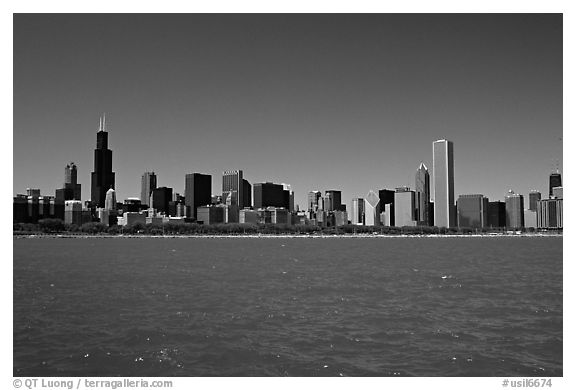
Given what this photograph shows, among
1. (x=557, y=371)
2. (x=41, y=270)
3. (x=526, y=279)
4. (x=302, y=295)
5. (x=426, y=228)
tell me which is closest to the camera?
(x=557, y=371)

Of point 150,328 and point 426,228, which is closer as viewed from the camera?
point 150,328

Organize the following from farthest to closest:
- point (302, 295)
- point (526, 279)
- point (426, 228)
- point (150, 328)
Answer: point (426, 228)
point (526, 279)
point (302, 295)
point (150, 328)

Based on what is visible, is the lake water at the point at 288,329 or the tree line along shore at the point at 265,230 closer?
the lake water at the point at 288,329

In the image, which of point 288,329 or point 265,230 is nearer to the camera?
point 288,329

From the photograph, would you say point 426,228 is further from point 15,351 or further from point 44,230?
point 15,351

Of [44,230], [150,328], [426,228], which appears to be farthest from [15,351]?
[426,228]

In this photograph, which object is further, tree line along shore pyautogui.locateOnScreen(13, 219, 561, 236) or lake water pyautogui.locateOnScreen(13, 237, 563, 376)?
tree line along shore pyautogui.locateOnScreen(13, 219, 561, 236)

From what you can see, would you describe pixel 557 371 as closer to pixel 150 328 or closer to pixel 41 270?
pixel 150 328
